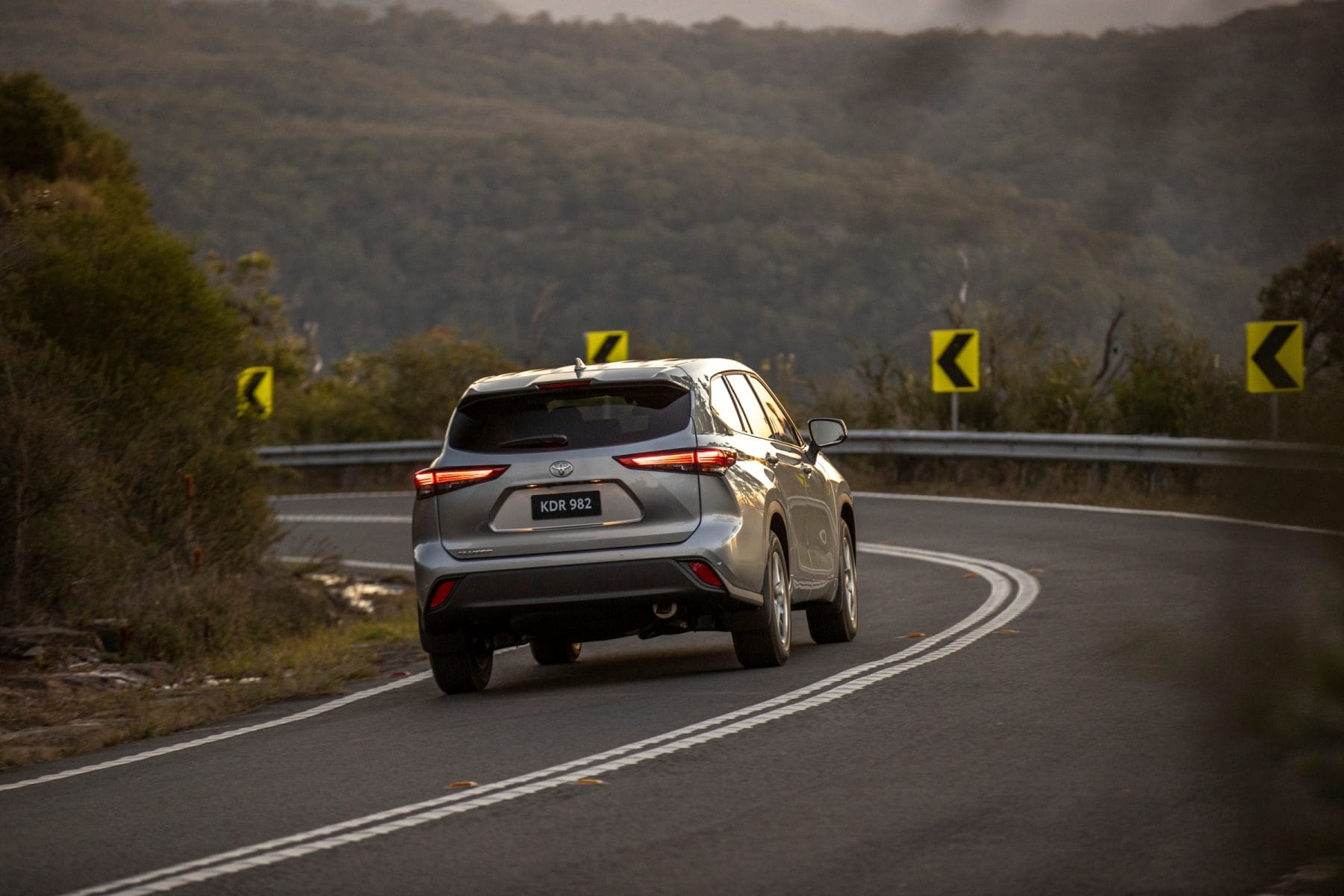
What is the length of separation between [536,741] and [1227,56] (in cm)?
→ 658

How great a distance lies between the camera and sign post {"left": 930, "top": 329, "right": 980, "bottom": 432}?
2589 cm

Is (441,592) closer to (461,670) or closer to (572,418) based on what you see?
(461,670)

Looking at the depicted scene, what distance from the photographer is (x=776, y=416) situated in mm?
11977

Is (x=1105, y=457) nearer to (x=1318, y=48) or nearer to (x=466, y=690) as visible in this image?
(x=466, y=690)

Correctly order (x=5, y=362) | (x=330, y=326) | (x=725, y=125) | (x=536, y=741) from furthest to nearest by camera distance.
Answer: (x=330, y=326), (x=5, y=362), (x=536, y=741), (x=725, y=125)

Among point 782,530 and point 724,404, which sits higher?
point 724,404

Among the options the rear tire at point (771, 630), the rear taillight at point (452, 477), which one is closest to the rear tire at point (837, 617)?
the rear tire at point (771, 630)

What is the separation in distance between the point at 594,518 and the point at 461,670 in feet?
4.53

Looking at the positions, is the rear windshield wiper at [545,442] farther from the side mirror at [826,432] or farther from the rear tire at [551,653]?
the rear tire at [551,653]

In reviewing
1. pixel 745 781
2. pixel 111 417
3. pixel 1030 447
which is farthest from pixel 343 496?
pixel 745 781

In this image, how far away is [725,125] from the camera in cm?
595

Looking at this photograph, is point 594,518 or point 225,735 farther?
point 594,518

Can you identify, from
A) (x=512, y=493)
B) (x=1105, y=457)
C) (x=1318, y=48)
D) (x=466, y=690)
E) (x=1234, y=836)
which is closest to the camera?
(x=1318, y=48)

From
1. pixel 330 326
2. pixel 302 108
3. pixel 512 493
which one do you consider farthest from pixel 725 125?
pixel 302 108
